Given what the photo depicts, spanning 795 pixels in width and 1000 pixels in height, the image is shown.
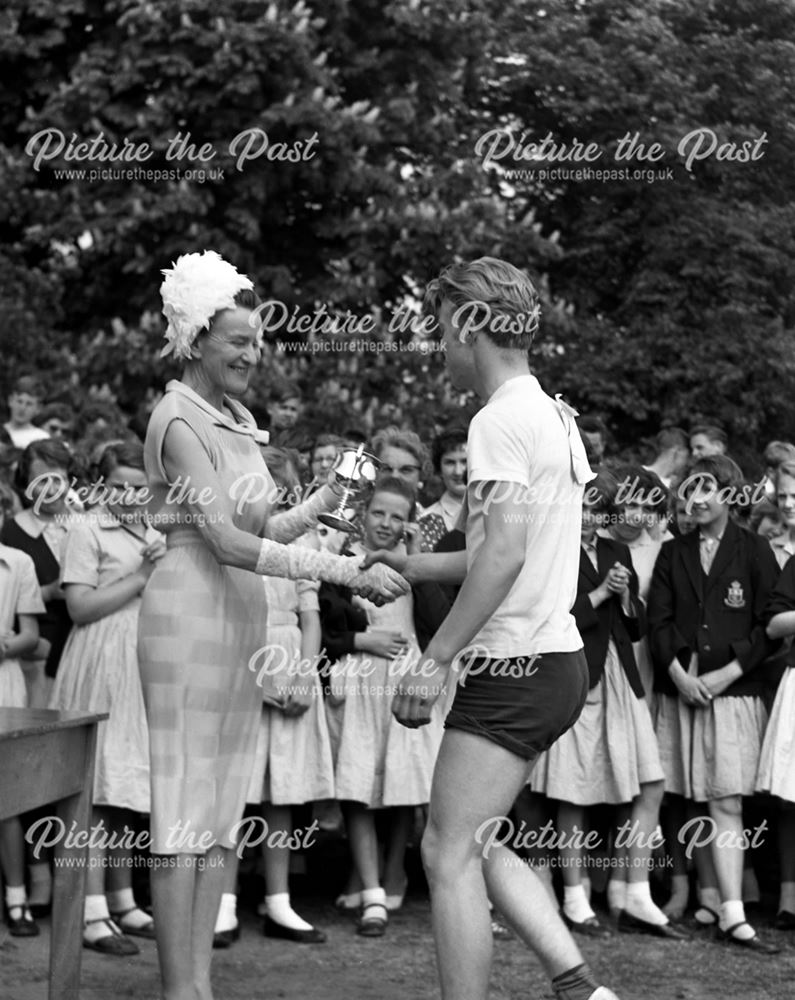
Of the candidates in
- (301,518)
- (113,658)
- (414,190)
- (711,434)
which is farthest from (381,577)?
(414,190)

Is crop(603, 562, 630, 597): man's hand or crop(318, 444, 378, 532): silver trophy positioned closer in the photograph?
crop(318, 444, 378, 532): silver trophy

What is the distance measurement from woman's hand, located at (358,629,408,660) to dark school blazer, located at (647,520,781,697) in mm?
1218

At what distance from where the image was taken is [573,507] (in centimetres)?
453

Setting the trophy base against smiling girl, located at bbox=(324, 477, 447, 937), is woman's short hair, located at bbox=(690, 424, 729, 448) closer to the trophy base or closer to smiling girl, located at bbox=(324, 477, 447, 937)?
smiling girl, located at bbox=(324, 477, 447, 937)

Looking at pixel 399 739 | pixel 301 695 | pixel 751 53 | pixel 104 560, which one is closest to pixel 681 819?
pixel 399 739

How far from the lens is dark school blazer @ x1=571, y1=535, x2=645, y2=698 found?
7.24 metres

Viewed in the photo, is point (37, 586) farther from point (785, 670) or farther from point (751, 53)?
point (751, 53)

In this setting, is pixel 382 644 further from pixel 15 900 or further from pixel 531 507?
pixel 531 507

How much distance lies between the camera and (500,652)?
14.5 ft

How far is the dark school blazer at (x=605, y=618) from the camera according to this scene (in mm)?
7242

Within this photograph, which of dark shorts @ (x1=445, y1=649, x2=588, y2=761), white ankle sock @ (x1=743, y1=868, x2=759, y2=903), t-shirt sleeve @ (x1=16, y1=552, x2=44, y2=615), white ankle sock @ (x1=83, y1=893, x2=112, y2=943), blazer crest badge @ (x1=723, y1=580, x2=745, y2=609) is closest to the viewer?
dark shorts @ (x1=445, y1=649, x2=588, y2=761)

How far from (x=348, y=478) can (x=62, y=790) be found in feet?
4.35

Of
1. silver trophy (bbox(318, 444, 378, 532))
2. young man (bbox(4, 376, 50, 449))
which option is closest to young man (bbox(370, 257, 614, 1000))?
silver trophy (bbox(318, 444, 378, 532))

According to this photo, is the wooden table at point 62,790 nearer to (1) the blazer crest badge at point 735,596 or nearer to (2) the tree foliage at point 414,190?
(1) the blazer crest badge at point 735,596
